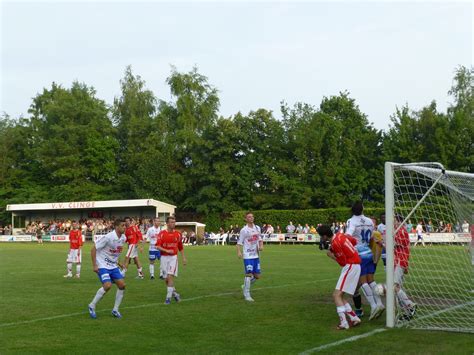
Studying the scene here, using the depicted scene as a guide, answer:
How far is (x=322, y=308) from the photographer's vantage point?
41.1 ft

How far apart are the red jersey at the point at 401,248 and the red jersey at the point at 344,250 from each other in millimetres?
1293

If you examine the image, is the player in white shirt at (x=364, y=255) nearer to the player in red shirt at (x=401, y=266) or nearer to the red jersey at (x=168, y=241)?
the player in red shirt at (x=401, y=266)

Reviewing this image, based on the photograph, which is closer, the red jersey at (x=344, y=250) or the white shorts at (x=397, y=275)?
the red jersey at (x=344, y=250)

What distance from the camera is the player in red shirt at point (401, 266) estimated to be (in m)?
11.2

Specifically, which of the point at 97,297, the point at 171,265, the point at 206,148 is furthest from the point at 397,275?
the point at 206,148

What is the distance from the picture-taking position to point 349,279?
10469 mm

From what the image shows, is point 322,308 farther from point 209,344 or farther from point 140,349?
point 140,349

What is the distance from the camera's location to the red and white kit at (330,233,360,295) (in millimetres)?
10453

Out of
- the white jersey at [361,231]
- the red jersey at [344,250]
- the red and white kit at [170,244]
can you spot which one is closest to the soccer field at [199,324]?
the red and white kit at [170,244]

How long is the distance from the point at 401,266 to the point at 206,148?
53.8 meters

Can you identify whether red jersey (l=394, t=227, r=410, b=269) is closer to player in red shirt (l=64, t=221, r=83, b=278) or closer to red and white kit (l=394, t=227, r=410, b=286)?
red and white kit (l=394, t=227, r=410, b=286)

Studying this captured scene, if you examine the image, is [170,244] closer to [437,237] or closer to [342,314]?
[342,314]

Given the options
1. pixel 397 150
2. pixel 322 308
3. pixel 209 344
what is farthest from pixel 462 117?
pixel 209 344

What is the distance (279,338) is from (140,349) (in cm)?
220
